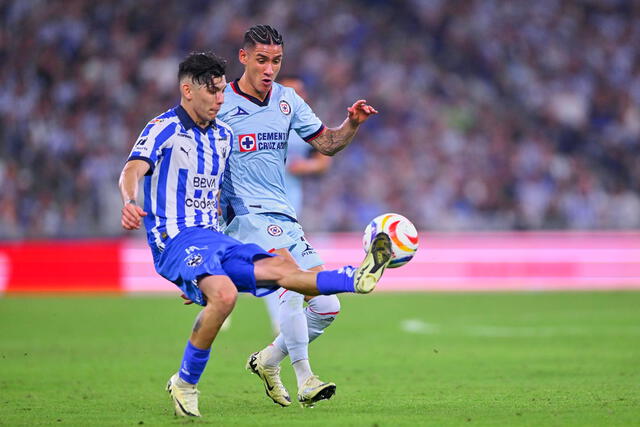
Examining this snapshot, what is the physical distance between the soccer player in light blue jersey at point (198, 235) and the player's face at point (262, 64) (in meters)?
0.61

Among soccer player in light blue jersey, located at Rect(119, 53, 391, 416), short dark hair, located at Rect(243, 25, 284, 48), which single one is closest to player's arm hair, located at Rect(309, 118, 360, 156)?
short dark hair, located at Rect(243, 25, 284, 48)

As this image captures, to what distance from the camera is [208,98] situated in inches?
253

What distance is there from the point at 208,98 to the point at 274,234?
1092 mm

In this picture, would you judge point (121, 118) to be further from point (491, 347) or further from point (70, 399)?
point (70, 399)

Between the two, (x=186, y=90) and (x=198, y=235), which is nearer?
(x=198, y=235)

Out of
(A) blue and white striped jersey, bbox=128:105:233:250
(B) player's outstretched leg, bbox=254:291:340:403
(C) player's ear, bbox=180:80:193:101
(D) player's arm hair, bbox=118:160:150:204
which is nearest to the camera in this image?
(D) player's arm hair, bbox=118:160:150:204

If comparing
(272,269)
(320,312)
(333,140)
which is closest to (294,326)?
(320,312)

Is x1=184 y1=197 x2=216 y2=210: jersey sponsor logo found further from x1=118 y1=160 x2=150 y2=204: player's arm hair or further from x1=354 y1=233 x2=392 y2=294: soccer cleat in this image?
x1=354 y1=233 x2=392 y2=294: soccer cleat

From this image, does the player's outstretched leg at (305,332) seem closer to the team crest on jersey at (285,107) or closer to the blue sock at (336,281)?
the blue sock at (336,281)

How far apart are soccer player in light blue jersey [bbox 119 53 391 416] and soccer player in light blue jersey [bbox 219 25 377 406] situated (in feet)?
1.54

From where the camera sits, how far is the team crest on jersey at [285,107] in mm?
7238

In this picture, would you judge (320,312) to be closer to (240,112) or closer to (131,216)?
(240,112)

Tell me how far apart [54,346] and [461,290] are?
9.46 metres

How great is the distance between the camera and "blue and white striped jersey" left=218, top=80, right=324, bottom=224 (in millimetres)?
7086
